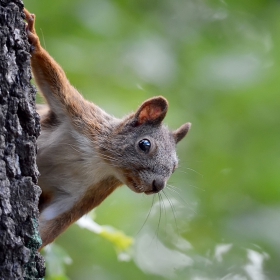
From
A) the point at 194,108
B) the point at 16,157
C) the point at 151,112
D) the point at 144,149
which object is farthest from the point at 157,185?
the point at 194,108

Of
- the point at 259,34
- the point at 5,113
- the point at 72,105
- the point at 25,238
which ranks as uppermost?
the point at 259,34

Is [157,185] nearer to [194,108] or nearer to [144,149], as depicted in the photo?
[144,149]

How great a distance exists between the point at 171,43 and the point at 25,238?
320 cm

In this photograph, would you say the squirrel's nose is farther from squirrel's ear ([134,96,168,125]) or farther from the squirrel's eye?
squirrel's ear ([134,96,168,125])

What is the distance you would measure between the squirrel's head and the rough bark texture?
4.33 ft

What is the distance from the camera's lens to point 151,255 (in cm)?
581

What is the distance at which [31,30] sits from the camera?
3.25 meters

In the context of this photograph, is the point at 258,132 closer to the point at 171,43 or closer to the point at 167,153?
the point at 171,43

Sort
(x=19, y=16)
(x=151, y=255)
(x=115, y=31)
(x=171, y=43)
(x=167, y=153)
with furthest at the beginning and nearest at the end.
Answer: (x=151, y=255) < (x=171, y=43) < (x=115, y=31) < (x=167, y=153) < (x=19, y=16)

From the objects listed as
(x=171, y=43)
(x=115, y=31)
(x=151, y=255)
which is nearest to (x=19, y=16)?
(x=115, y=31)

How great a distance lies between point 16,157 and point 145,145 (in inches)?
62.5

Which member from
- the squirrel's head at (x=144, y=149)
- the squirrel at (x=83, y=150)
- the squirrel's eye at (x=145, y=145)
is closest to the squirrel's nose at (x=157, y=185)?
the squirrel's head at (x=144, y=149)

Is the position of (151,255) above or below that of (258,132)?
below

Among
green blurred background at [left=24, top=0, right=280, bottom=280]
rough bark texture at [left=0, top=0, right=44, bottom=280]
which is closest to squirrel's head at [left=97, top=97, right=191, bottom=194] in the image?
green blurred background at [left=24, top=0, right=280, bottom=280]
